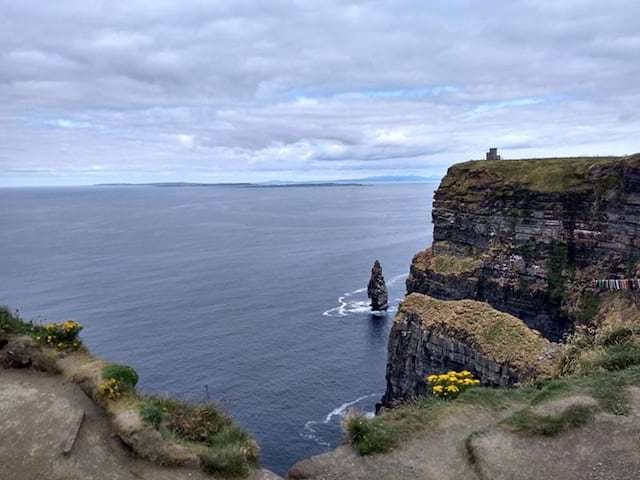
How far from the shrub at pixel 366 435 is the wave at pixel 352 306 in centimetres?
8033

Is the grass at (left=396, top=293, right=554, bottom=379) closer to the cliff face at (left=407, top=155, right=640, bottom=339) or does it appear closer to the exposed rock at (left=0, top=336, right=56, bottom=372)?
the cliff face at (left=407, top=155, right=640, bottom=339)

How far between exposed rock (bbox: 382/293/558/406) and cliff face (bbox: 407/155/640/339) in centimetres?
2770

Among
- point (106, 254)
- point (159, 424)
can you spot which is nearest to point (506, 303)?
point (159, 424)

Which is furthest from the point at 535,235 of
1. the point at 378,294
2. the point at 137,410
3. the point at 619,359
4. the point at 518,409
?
the point at 137,410

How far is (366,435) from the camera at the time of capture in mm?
17328

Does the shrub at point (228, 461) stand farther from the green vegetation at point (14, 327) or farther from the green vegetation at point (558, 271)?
the green vegetation at point (558, 271)

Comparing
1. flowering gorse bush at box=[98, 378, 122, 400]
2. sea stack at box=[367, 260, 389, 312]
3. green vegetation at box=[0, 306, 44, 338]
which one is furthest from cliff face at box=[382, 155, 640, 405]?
flowering gorse bush at box=[98, 378, 122, 400]

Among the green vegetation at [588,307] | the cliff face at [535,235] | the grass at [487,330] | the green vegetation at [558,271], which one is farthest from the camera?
the green vegetation at [558,271]

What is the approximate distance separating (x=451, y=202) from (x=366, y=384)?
3939 cm

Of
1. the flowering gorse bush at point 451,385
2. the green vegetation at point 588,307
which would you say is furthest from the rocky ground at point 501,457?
the green vegetation at point 588,307

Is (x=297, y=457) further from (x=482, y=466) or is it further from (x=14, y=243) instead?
(x=14, y=243)

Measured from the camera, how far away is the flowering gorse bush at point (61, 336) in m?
20.5

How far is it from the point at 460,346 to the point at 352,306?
183ft

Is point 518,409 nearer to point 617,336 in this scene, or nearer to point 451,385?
point 451,385
